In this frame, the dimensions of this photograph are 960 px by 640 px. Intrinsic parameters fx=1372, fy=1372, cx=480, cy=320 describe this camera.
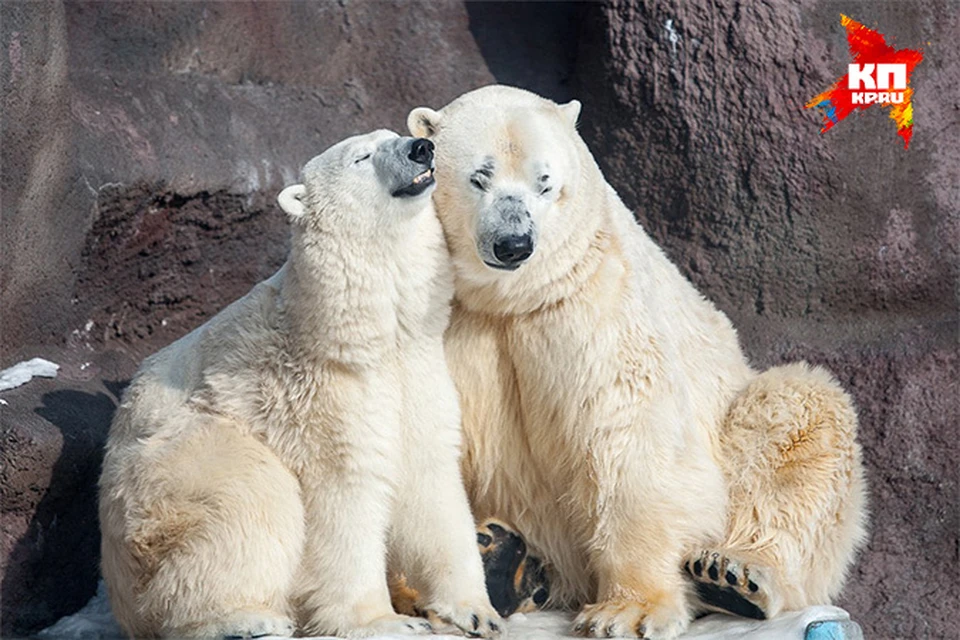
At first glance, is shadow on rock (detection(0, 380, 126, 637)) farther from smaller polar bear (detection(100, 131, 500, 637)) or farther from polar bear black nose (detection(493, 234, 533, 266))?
polar bear black nose (detection(493, 234, 533, 266))

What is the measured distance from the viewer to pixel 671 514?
14.7 feet

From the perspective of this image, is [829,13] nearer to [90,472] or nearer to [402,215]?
[402,215]

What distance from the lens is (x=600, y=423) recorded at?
4492 mm

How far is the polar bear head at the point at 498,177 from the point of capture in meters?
4.25

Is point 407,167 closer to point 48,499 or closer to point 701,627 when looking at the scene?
point 701,627

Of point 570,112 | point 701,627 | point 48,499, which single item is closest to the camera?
point 701,627

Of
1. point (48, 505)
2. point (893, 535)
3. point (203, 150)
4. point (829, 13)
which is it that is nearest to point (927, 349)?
→ point (893, 535)

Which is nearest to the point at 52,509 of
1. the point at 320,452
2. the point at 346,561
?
the point at 320,452

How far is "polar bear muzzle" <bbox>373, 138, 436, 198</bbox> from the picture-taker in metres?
4.12

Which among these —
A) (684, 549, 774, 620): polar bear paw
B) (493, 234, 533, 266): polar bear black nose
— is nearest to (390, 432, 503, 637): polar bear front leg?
(493, 234, 533, 266): polar bear black nose

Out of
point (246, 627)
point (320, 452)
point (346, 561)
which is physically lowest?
point (246, 627)

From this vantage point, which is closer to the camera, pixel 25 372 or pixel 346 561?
pixel 346 561

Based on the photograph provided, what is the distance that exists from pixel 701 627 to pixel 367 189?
175 centimetres

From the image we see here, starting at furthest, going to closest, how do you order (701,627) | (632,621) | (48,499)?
(48,499), (701,627), (632,621)
